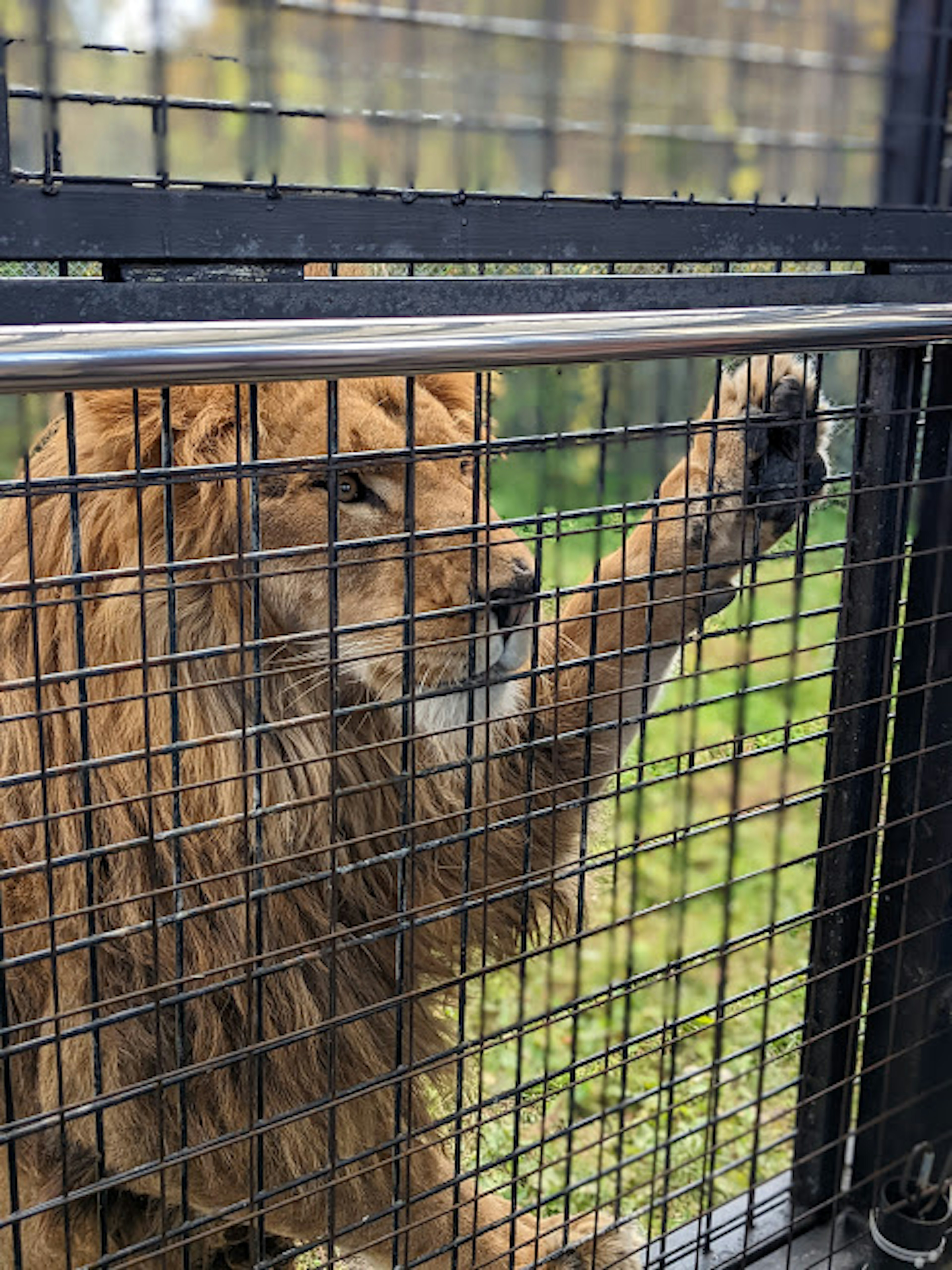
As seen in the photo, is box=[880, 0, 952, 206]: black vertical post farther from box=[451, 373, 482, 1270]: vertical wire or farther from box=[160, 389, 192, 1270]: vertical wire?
box=[160, 389, 192, 1270]: vertical wire

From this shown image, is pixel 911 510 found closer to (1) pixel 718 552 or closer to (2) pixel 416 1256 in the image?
(1) pixel 718 552

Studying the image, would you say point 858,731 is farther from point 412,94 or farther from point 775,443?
point 412,94

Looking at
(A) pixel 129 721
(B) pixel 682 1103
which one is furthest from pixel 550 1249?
(A) pixel 129 721

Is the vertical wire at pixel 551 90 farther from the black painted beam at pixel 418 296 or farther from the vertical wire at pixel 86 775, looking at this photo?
the vertical wire at pixel 86 775

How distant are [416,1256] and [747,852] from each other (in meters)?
2.34

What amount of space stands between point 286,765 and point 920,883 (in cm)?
137

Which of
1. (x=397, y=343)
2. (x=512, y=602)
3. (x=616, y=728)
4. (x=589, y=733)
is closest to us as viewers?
(x=397, y=343)

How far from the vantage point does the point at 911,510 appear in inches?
94.7

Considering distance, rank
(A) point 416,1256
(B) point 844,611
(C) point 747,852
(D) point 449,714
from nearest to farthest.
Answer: (D) point 449,714 → (B) point 844,611 → (A) point 416,1256 → (C) point 747,852

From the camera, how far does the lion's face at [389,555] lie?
1.90 meters

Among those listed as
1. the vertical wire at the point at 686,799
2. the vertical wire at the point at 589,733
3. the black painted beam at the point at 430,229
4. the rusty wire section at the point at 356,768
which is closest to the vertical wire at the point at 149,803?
the rusty wire section at the point at 356,768

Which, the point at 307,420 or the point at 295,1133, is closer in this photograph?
the point at 307,420

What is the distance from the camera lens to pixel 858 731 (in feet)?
7.79

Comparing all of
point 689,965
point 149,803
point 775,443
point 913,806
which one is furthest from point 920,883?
point 149,803
